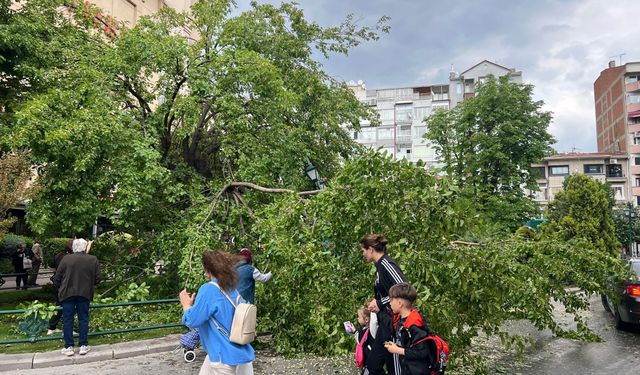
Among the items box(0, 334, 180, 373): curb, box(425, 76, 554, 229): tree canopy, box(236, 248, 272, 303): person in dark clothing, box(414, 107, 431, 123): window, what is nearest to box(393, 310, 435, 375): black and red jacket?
box(236, 248, 272, 303): person in dark clothing

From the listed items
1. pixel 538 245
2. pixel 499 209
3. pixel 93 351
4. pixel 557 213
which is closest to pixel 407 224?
pixel 538 245

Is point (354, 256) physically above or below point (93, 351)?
above

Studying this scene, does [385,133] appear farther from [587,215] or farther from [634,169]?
[587,215]

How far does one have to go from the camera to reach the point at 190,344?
7.71 m

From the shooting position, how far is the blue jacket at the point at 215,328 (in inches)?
159

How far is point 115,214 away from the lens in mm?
11219

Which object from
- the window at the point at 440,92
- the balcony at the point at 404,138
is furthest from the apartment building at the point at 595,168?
the window at the point at 440,92

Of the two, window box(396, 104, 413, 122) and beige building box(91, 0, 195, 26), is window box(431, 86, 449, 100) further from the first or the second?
beige building box(91, 0, 195, 26)

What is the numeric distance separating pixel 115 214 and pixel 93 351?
3948 mm

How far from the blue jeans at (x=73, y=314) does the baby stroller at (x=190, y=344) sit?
61.8 inches

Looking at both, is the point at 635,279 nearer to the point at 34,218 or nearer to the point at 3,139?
the point at 34,218

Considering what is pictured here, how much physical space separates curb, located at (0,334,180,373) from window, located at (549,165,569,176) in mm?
60799

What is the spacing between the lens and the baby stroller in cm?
771

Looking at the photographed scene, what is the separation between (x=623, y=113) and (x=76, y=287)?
72211mm
